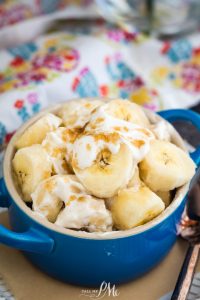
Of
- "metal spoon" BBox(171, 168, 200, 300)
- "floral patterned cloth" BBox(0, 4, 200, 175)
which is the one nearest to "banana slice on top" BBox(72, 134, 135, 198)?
"metal spoon" BBox(171, 168, 200, 300)

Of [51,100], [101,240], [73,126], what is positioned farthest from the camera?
[51,100]

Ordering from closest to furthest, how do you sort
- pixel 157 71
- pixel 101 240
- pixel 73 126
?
pixel 101 240 < pixel 73 126 < pixel 157 71

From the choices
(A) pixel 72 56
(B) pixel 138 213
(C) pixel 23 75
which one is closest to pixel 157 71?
(A) pixel 72 56

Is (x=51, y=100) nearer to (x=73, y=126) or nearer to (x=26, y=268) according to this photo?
(x=73, y=126)

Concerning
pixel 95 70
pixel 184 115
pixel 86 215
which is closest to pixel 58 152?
pixel 86 215

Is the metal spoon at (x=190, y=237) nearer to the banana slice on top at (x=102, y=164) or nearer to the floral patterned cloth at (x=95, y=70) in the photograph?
the banana slice on top at (x=102, y=164)

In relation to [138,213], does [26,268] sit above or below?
below

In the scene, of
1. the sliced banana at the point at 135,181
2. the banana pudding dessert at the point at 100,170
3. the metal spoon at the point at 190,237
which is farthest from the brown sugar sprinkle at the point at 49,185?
the metal spoon at the point at 190,237

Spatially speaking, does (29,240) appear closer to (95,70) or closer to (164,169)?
(164,169)
